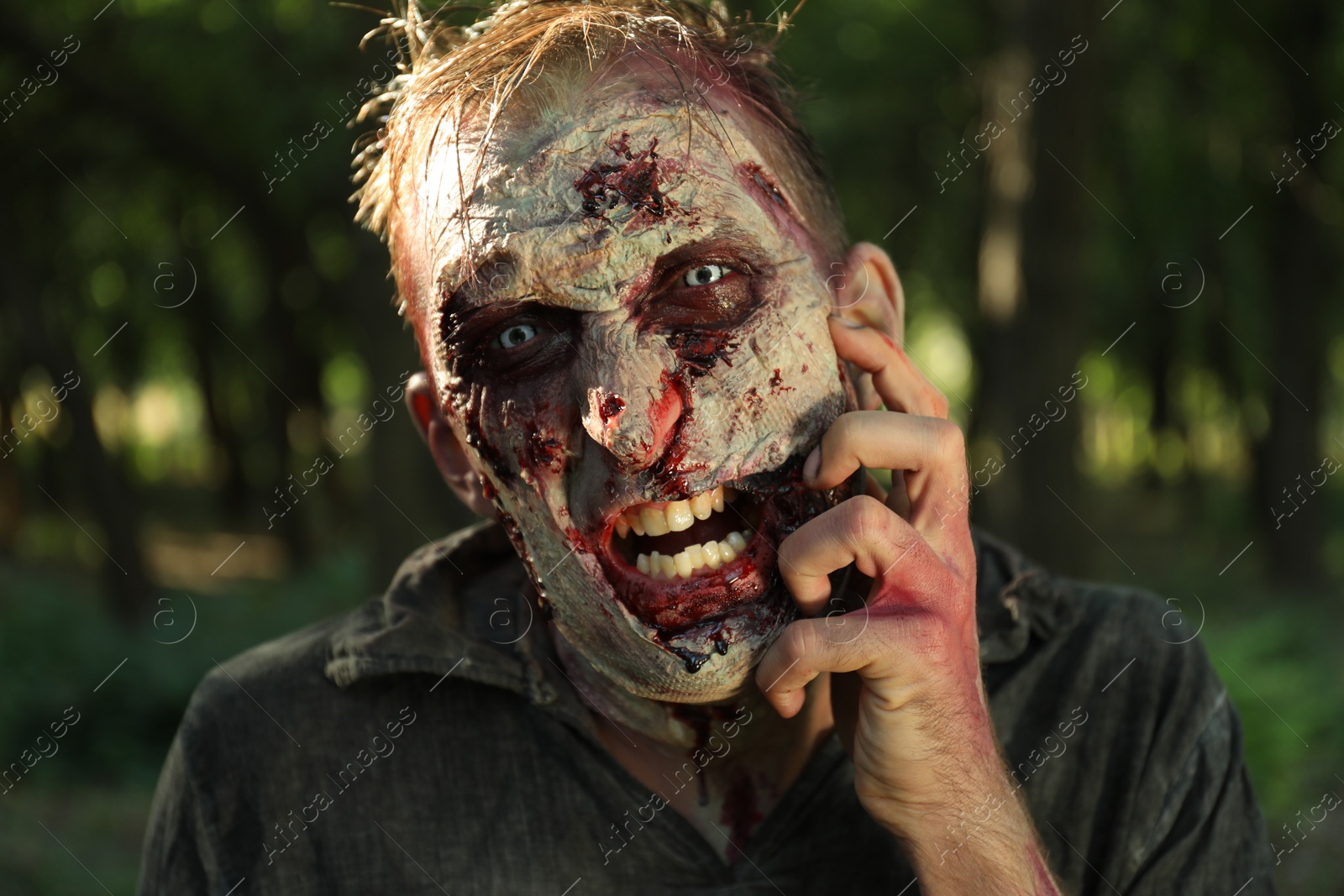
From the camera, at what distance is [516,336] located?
202cm

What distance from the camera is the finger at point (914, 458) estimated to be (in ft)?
6.04

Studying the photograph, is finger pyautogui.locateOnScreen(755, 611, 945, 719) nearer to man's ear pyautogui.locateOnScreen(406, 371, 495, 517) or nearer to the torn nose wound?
the torn nose wound

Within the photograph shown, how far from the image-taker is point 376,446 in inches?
293

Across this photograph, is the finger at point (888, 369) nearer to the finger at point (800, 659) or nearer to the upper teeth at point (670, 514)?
the upper teeth at point (670, 514)

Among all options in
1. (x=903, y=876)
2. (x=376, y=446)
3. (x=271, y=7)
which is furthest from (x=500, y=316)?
(x=271, y=7)

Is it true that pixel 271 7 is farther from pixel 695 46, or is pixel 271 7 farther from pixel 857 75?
pixel 695 46

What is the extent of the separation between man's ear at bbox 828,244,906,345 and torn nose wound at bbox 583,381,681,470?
45 cm

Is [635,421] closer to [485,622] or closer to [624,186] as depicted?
[624,186]

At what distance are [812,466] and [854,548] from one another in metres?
0.18

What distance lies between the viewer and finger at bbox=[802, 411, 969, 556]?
6.04ft

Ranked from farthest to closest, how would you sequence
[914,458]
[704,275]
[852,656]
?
[704,275]
[914,458]
[852,656]

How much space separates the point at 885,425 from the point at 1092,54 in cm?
472

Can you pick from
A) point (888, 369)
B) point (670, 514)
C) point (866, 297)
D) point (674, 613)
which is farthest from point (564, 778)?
point (866, 297)

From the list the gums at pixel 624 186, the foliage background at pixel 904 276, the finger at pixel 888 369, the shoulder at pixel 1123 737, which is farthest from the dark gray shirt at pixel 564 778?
the foliage background at pixel 904 276
